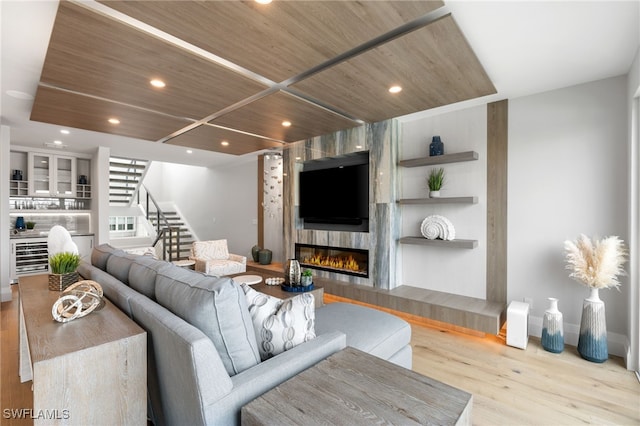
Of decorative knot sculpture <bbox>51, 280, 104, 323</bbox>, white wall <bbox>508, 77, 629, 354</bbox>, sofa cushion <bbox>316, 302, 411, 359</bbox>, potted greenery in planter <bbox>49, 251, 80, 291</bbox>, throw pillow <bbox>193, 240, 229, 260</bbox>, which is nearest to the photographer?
decorative knot sculpture <bbox>51, 280, 104, 323</bbox>

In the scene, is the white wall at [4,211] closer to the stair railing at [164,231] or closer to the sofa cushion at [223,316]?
the stair railing at [164,231]

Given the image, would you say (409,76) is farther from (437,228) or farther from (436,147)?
(437,228)

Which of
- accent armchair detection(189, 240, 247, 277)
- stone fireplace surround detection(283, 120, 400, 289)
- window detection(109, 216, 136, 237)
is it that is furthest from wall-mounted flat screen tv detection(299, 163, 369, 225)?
window detection(109, 216, 136, 237)

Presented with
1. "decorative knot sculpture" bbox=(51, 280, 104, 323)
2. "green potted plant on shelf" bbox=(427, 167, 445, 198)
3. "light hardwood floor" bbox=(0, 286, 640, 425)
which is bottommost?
"light hardwood floor" bbox=(0, 286, 640, 425)

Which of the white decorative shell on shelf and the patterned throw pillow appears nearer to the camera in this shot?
the patterned throw pillow

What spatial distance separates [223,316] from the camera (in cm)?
127

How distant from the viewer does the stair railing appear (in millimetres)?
6852

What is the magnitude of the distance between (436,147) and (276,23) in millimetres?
2528

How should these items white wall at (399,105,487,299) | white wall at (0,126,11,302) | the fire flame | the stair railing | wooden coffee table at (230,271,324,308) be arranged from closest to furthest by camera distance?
wooden coffee table at (230,271,324,308), white wall at (399,105,487,299), white wall at (0,126,11,302), the fire flame, the stair railing

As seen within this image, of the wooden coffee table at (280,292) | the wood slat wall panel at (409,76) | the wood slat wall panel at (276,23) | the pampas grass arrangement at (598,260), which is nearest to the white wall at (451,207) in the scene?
the wood slat wall panel at (409,76)

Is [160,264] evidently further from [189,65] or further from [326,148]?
[326,148]

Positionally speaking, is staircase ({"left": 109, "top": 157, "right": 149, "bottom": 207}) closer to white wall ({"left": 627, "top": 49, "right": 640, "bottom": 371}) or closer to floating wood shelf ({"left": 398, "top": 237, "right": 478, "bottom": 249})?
floating wood shelf ({"left": 398, "top": 237, "right": 478, "bottom": 249})

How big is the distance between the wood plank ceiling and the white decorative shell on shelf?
1360mm

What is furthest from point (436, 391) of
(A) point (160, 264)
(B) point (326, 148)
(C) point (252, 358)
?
(B) point (326, 148)
